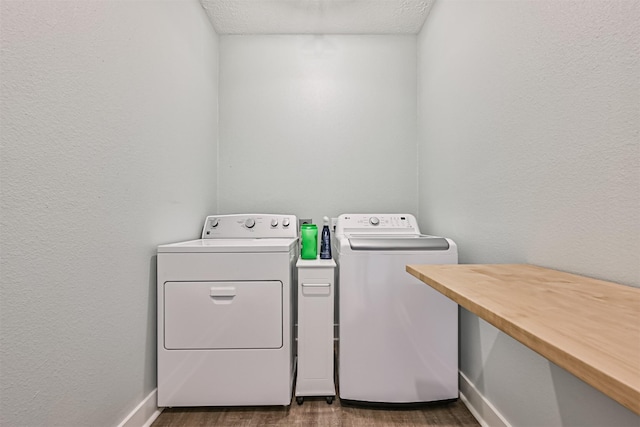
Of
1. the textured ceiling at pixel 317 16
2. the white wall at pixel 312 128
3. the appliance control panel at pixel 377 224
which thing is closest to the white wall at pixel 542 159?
the appliance control panel at pixel 377 224

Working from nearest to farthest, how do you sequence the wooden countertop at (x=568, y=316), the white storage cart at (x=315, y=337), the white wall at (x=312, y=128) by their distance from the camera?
1. the wooden countertop at (x=568, y=316)
2. the white storage cart at (x=315, y=337)
3. the white wall at (x=312, y=128)

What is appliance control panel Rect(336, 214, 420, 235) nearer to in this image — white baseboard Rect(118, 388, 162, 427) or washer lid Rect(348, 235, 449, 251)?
washer lid Rect(348, 235, 449, 251)

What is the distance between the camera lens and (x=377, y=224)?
2.15m

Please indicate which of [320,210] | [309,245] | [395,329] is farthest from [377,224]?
[395,329]

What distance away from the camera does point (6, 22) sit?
79 cm

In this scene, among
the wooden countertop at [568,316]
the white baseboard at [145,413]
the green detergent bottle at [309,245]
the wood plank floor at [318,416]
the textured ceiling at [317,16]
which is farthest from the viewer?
the textured ceiling at [317,16]

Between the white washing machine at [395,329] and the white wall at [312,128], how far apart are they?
0.92 meters

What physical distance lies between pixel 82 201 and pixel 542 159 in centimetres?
159

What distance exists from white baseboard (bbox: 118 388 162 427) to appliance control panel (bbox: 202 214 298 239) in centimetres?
96

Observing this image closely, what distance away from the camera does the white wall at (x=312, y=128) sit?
7.86ft

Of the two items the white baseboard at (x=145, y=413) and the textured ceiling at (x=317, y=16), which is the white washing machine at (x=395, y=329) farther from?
the textured ceiling at (x=317, y=16)

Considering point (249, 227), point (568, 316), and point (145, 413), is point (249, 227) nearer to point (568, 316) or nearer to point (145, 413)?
point (145, 413)

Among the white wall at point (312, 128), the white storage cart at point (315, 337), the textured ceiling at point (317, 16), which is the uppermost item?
the textured ceiling at point (317, 16)

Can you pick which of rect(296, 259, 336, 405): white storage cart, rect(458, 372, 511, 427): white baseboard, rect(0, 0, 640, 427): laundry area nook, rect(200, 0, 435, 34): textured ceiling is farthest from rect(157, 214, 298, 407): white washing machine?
rect(200, 0, 435, 34): textured ceiling
